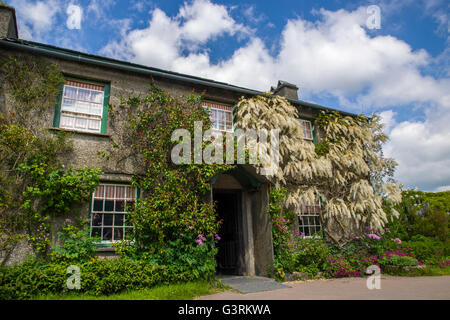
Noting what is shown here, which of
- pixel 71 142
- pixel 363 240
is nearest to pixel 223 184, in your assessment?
pixel 71 142

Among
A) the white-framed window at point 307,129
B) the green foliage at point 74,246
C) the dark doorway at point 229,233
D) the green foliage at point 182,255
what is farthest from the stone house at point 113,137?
the white-framed window at point 307,129

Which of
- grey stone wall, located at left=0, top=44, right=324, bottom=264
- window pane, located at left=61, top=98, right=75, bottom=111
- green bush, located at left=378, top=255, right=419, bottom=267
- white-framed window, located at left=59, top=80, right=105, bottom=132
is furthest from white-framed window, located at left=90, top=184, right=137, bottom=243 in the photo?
green bush, located at left=378, top=255, right=419, bottom=267

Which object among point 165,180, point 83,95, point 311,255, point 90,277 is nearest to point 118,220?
point 165,180

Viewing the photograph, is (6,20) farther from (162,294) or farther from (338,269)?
(338,269)

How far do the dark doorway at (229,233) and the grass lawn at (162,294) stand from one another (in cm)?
320

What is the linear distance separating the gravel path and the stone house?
1925mm

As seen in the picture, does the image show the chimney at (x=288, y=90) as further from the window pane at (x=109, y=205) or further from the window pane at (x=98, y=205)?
the window pane at (x=98, y=205)

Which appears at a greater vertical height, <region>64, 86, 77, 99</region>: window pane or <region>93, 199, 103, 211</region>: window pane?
<region>64, 86, 77, 99</region>: window pane

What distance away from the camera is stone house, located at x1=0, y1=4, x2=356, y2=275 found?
796 centimetres

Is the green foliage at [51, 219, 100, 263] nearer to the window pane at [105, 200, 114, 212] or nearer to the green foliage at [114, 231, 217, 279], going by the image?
the green foliage at [114, 231, 217, 279]

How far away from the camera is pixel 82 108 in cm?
855

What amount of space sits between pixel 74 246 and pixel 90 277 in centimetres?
107

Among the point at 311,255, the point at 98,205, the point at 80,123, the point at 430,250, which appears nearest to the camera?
the point at 98,205
